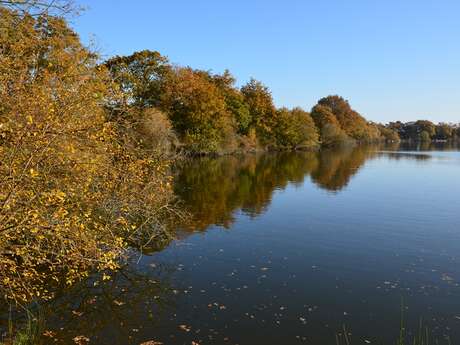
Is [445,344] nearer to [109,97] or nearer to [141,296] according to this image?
[141,296]

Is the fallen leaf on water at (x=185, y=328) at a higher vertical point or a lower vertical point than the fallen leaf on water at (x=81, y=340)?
lower

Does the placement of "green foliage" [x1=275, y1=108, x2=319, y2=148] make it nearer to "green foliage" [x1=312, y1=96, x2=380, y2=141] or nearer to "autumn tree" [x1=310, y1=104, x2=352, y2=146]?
"autumn tree" [x1=310, y1=104, x2=352, y2=146]

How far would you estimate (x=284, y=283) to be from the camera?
14.1 meters

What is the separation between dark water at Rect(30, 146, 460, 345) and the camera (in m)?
10.8

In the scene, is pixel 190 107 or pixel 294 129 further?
pixel 294 129

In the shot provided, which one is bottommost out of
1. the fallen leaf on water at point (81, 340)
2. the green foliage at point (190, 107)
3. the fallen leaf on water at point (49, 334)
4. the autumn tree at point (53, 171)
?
the fallen leaf on water at point (81, 340)

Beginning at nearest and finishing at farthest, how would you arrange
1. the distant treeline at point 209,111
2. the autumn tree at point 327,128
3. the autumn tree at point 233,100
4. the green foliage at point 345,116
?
1. the distant treeline at point 209,111
2. the autumn tree at point 233,100
3. the autumn tree at point 327,128
4. the green foliage at point 345,116

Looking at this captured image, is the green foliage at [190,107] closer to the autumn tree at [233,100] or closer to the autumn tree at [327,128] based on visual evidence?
the autumn tree at [233,100]

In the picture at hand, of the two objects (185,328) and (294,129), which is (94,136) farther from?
(294,129)

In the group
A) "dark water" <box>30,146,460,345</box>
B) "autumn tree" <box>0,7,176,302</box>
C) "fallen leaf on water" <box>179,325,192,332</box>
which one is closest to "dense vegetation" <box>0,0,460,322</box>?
"autumn tree" <box>0,7,176,302</box>

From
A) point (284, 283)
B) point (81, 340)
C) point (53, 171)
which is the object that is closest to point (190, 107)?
point (284, 283)

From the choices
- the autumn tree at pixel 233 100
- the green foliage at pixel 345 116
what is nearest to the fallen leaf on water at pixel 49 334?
the autumn tree at pixel 233 100

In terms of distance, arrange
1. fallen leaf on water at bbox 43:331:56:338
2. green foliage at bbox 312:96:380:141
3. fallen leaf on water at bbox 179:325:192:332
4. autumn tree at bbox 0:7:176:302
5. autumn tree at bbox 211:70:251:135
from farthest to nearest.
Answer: green foliage at bbox 312:96:380:141, autumn tree at bbox 211:70:251:135, fallen leaf on water at bbox 179:325:192:332, fallen leaf on water at bbox 43:331:56:338, autumn tree at bbox 0:7:176:302

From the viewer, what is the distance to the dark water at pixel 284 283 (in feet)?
35.5
